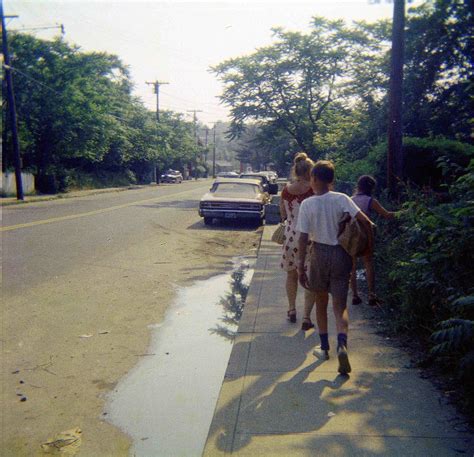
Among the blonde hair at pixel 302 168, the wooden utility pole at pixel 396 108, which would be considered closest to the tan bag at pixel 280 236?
the blonde hair at pixel 302 168

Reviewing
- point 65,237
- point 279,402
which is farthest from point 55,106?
point 279,402

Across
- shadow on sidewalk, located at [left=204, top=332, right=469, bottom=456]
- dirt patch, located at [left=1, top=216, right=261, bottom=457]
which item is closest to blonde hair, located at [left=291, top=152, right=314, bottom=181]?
shadow on sidewalk, located at [left=204, top=332, right=469, bottom=456]

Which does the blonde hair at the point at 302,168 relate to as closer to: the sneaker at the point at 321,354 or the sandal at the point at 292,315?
the sandal at the point at 292,315

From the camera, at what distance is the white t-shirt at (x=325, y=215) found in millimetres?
4477

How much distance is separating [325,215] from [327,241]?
8.7 inches

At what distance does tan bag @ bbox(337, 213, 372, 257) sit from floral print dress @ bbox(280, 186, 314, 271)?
1197 mm

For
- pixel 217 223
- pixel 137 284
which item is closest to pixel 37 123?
pixel 217 223

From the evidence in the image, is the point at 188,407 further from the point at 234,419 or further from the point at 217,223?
the point at 217,223

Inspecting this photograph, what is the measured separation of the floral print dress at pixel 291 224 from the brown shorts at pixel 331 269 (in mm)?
1086

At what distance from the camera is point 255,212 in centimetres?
1583

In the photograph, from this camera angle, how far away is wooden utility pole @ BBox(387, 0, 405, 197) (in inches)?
357

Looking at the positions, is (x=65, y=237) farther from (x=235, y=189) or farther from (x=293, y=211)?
(x=293, y=211)

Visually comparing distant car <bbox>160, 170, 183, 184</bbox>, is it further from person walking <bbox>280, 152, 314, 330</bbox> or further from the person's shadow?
the person's shadow

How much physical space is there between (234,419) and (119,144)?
46.1 m
